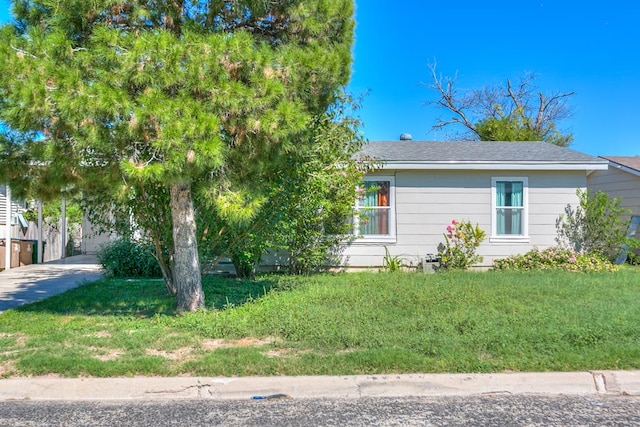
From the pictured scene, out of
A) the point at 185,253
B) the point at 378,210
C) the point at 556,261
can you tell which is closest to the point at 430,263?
the point at 378,210

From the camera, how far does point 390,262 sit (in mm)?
11938

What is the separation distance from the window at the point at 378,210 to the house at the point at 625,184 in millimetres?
6508

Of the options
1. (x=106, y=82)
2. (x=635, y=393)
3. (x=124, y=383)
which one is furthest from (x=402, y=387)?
(x=106, y=82)

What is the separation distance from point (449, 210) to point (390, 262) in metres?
2.00

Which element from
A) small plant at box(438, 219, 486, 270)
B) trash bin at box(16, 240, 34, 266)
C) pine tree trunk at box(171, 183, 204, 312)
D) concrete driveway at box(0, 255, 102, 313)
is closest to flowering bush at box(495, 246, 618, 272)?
small plant at box(438, 219, 486, 270)

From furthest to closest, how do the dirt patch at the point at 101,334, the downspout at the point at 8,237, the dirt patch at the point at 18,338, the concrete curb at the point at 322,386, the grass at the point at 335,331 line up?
the downspout at the point at 8,237
the dirt patch at the point at 101,334
the dirt patch at the point at 18,338
the grass at the point at 335,331
the concrete curb at the point at 322,386

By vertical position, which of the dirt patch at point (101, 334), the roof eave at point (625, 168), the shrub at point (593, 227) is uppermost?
the roof eave at point (625, 168)

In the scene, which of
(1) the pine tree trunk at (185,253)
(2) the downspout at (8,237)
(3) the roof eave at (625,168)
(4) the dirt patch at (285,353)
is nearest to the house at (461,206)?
(3) the roof eave at (625,168)

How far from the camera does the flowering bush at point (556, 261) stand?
37.5ft

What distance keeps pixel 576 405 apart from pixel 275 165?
4.50 metres

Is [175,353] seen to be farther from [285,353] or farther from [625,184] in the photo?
[625,184]

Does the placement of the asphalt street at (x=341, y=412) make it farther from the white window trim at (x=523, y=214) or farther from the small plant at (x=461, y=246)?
the white window trim at (x=523, y=214)

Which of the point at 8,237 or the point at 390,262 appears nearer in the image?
the point at 390,262

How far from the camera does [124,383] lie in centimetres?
456
